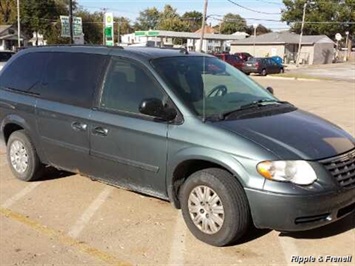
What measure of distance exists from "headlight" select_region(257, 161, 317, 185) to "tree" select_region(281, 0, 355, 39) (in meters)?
71.2

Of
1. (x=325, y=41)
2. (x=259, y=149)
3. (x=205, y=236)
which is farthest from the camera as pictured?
(x=325, y=41)

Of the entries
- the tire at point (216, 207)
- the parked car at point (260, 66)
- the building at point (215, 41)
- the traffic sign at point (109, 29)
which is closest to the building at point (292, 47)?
the building at point (215, 41)

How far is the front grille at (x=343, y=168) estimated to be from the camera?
421 cm

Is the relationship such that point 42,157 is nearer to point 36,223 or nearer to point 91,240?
point 36,223

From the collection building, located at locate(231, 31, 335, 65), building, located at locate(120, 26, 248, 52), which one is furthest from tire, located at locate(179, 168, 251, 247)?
building, located at locate(231, 31, 335, 65)

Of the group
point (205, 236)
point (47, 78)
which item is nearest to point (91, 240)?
point (205, 236)

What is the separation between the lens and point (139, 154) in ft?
16.4

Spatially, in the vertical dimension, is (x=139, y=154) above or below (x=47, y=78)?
below

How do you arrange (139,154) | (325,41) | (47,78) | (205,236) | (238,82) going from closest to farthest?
1. (205,236)
2. (139,154)
3. (238,82)
4. (47,78)
5. (325,41)

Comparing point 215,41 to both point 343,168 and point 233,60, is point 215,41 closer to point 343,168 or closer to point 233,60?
point 233,60

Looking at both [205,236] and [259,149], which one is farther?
[205,236]

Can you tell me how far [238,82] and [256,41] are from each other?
6131cm

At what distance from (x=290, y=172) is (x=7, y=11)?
91487mm

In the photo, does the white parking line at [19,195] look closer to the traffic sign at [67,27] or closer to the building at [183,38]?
the traffic sign at [67,27]
